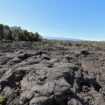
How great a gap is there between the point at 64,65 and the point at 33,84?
105 inches

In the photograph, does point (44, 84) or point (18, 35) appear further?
point (18, 35)

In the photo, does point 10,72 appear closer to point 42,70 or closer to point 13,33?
point 42,70

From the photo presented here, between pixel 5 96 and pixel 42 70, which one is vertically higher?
pixel 42 70

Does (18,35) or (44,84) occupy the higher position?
(44,84)

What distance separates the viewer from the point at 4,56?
1499 cm

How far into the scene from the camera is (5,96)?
10312mm

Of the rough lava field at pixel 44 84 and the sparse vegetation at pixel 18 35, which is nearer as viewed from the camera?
the rough lava field at pixel 44 84

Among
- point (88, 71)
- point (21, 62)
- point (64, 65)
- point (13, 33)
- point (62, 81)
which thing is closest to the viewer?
point (62, 81)

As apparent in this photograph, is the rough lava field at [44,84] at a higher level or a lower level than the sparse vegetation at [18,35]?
higher

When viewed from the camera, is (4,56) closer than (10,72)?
No

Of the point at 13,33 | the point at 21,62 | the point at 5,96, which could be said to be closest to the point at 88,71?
the point at 21,62

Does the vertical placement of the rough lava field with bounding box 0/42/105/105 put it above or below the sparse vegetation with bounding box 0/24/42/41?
above

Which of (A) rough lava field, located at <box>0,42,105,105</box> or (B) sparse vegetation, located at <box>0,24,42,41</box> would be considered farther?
(B) sparse vegetation, located at <box>0,24,42,41</box>

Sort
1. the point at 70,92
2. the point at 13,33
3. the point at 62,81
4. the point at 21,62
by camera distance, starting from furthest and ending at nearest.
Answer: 1. the point at 13,33
2. the point at 21,62
3. the point at 62,81
4. the point at 70,92
